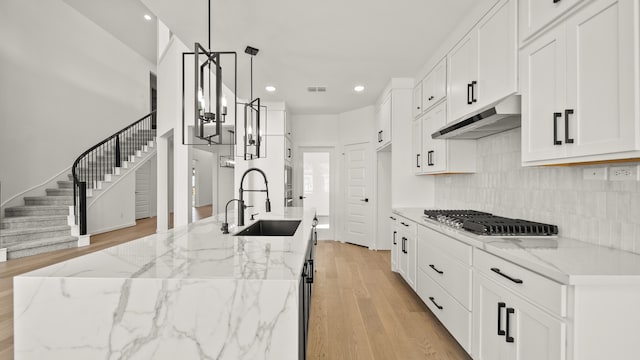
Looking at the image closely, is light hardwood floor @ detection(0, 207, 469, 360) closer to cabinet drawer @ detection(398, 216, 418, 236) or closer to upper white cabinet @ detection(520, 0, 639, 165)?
cabinet drawer @ detection(398, 216, 418, 236)

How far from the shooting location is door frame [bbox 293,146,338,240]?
21.2 feet

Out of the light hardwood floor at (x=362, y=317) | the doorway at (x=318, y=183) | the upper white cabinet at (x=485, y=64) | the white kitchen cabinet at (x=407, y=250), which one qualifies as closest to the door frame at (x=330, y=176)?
the doorway at (x=318, y=183)

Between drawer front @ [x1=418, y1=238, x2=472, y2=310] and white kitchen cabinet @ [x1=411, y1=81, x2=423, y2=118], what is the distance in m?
1.75

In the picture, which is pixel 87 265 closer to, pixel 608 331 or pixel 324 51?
pixel 608 331

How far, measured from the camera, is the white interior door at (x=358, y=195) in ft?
19.0

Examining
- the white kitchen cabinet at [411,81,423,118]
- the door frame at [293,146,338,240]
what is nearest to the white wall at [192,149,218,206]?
the door frame at [293,146,338,240]

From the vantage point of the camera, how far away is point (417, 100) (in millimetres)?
3938

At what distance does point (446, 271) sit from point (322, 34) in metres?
2.53

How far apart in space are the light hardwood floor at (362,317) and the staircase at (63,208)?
497 mm

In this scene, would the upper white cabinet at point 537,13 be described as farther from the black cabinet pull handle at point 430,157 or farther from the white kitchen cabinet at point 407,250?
the white kitchen cabinet at point 407,250

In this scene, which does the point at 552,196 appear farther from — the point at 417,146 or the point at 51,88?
the point at 51,88

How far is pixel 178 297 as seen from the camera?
1066mm

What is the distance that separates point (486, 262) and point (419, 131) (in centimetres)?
236

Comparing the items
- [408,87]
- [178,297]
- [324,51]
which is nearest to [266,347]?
[178,297]
